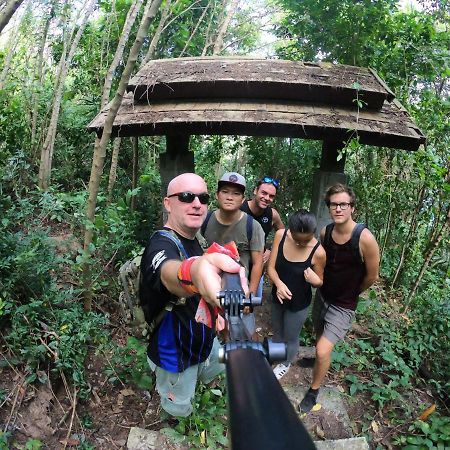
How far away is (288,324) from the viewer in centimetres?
341

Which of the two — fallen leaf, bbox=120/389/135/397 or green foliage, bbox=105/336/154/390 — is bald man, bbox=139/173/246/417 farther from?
fallen leaf, bbox=120/389/135/397

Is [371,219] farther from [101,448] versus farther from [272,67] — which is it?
[101,448]

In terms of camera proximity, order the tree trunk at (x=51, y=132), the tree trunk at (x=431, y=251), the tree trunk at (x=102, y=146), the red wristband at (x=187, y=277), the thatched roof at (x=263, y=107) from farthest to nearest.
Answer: the tree trunk at (x=51, y=132)
the tree trunk at (x=431, y=251)
the thatched roof at (x=263, y=107)
the tree trunk at (x=102, y=146)
the red wristband at (x=187, y=277)

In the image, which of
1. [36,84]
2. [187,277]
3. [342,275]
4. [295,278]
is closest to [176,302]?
[187,277]

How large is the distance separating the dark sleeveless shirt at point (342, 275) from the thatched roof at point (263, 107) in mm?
1429

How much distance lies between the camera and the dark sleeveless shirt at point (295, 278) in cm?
324

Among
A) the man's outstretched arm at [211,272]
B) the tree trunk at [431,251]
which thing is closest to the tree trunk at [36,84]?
the man's outstretched arm at [211,272]

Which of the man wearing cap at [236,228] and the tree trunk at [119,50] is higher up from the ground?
the tree trunk at [119,50]

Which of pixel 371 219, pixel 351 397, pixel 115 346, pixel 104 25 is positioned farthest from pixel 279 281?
pixel 104 25

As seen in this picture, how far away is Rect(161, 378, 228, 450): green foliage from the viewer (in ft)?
9.73

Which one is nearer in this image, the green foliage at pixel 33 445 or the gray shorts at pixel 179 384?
the gray shorts at pixel 179 384

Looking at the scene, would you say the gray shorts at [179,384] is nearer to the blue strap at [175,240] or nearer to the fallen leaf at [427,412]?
the blue strap at [175,240]

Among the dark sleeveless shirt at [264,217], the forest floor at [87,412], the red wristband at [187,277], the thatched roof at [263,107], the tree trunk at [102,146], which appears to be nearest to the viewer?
the red wristband at [187,277]

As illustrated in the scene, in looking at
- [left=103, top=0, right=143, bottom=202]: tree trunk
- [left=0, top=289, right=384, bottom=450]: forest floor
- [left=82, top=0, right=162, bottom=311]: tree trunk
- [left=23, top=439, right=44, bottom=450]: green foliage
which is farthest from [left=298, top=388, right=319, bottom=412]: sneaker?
[left=103, top=0, right=143, bottom=202]: tree trunk
